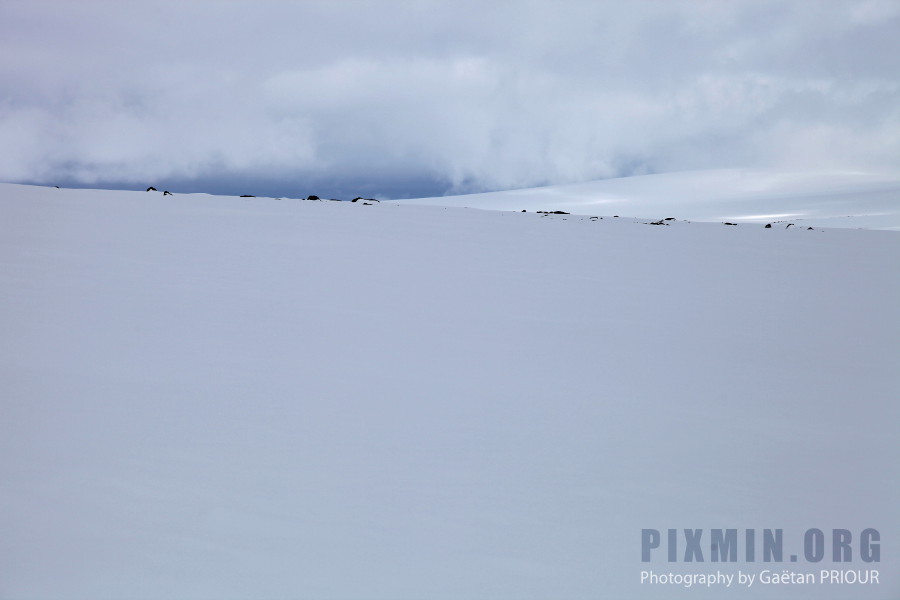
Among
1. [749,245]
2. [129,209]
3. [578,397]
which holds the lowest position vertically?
[578,397]

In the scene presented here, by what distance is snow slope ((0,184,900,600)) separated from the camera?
2154 millimetres

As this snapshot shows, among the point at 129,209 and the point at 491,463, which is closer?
the point at 491,463

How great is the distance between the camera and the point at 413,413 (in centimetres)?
318

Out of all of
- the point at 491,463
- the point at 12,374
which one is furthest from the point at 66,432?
the point at 491,463

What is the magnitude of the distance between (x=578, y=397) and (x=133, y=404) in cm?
191

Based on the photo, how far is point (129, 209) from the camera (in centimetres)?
672

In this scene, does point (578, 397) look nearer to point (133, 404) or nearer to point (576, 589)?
point (576, 589)

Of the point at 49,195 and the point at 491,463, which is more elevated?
the point at 49,195

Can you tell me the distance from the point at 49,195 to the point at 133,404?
472 centimetres

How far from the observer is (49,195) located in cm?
695

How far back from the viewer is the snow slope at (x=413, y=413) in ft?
7.07

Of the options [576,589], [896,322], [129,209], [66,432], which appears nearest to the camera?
[576,589]

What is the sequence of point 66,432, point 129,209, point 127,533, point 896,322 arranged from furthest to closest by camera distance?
point 129,209, point 896,322, point 66,432, point 127,533

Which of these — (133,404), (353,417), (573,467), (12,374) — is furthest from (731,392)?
(12,374)
